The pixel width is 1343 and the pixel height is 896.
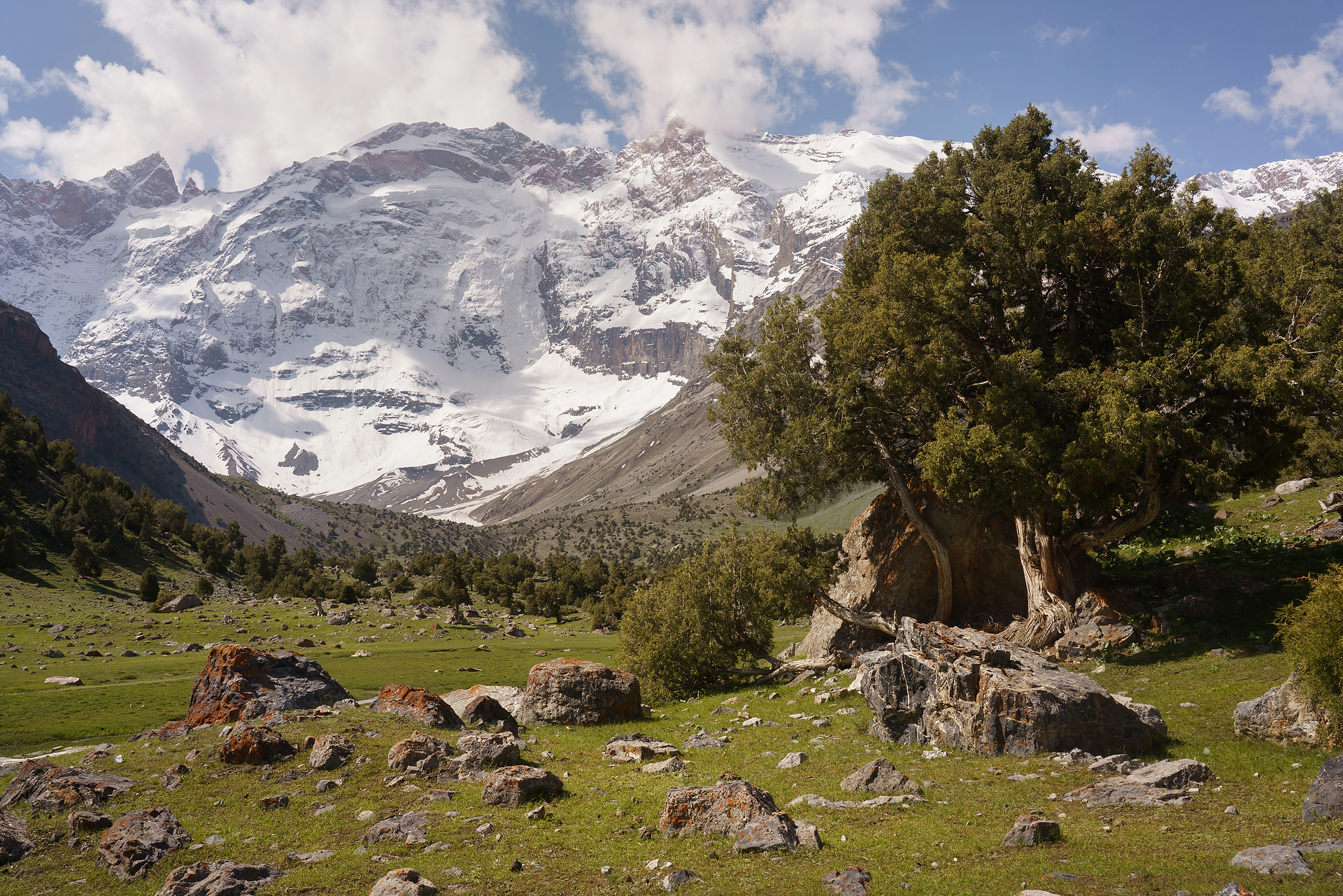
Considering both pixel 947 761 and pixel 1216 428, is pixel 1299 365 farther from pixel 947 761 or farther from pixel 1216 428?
pixel 947 761

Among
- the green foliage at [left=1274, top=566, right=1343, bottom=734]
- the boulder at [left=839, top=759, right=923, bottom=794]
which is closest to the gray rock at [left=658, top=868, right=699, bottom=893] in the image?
the boulder at [left=839, top=759, right=923, bottom=794]

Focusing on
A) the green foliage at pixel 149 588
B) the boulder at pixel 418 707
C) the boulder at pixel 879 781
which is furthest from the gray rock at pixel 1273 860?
the green foliage at pixel 149 588

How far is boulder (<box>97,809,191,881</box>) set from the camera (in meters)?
12.6

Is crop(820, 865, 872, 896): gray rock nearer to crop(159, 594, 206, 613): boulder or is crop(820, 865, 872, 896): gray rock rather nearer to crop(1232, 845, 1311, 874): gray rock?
crop(1232, 845, 1311, 874): gray rock

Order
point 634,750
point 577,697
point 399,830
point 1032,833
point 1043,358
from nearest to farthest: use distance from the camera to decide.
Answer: point 1032,833, point 399,830, point 634,750, point 577,697, point 1043,358

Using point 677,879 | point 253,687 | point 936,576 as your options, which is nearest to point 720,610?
point 936,576

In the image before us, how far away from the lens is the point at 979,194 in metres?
30.9

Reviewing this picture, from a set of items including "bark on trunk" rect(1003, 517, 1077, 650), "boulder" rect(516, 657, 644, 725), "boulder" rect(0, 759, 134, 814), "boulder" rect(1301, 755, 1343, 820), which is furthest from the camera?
"bark on trunk" rect(1003, 517, 1077, 650)

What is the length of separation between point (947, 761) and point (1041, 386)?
15.1 meters

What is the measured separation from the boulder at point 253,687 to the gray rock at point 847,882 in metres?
18.4

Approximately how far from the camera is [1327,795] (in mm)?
11844

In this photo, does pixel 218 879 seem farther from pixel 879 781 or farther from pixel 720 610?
pixel 720 610

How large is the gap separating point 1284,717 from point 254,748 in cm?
2467

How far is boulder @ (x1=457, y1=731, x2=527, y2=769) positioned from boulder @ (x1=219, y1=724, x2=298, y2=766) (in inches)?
173
